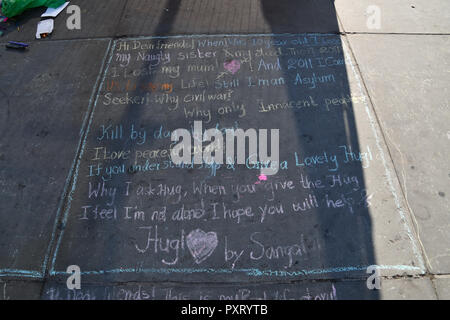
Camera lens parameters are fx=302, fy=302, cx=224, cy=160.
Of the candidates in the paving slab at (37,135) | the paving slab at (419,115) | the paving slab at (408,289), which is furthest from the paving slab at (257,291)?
the paving slab at (37,135)

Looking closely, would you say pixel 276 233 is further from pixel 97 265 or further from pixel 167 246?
pixel 97 265

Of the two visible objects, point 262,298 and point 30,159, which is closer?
point 262,298

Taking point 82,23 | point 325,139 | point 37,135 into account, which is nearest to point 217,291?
point 325,139

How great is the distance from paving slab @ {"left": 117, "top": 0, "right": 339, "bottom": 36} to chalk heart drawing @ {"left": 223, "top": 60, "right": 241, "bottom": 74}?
877mm

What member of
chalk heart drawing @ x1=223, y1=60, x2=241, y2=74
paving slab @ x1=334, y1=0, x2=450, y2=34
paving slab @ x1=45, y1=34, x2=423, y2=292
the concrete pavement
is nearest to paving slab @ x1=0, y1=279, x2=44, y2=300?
the concrete pavement

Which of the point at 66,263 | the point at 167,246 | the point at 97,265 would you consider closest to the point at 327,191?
the point at 167,246

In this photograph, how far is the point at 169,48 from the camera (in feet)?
17.1

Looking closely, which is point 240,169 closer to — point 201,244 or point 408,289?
point 201,244

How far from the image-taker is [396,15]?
5824mm

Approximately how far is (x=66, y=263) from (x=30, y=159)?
1634 millimetres

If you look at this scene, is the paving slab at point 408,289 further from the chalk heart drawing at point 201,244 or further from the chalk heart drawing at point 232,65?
the chalk heart drawing at point 232,65

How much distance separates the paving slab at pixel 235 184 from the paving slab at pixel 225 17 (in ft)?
2.49

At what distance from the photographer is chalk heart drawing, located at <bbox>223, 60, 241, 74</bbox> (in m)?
4.89

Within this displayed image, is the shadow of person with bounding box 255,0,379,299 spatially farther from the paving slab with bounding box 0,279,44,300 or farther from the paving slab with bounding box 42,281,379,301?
the paving slab with bounding box 0,279,44,300
